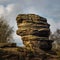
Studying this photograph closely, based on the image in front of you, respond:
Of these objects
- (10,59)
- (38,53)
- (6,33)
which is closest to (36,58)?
Answer: (38,53)

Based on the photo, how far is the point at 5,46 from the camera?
169ft

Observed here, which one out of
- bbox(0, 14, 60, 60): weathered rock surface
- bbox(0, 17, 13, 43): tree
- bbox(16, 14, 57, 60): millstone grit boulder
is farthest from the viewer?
bbox(0, 17, 13, 43): tree

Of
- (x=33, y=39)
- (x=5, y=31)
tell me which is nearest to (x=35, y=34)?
(x=33, y=39)

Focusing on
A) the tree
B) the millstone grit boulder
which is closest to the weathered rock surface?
the millstone grit boulder

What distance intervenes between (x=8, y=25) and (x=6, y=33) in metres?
2.64

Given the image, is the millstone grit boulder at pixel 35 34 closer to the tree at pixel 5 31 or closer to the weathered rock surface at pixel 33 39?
the weathered rock surface at pixel 33 39

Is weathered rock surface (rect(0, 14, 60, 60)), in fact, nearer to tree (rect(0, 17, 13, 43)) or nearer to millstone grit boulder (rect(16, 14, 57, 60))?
millstone grit boulder (rect(16, 14, 57, 60))

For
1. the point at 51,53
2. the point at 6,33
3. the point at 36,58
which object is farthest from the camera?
the point at 6,33

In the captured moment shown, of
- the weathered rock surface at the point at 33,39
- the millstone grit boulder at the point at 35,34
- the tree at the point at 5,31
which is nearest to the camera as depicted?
the weathered rock surface at the point at 33,39

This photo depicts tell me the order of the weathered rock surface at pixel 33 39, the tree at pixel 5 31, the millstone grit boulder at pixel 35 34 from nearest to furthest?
1. the weathered rock surface at pixel 33 39
2. the millstone grit boulder at pixel 35 34
3. the tree at pixel 5 31

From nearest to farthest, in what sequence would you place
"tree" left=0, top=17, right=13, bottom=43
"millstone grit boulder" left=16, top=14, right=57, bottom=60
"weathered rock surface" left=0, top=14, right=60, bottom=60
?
"weathered rock surface" left=0, top=14, right=60, bottom=60 < "millstone grit boulder" left=16, top=14, right=57, bottom=60 < "tree" left=0, top=17, right=13, bottom=43

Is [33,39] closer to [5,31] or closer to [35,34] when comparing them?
[35,34]

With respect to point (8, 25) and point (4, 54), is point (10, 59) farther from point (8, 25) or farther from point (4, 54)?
point (8, 25)

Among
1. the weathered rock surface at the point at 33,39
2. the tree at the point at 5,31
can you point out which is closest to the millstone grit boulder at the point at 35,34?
the weathered rock surface at the point at 33,39
